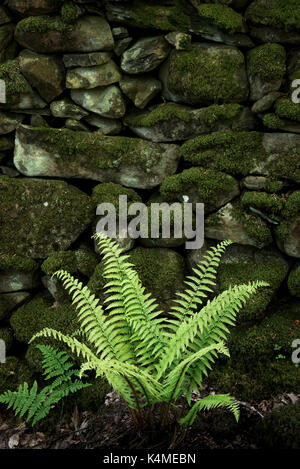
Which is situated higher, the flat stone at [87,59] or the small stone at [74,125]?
the flat stone at [87,59]

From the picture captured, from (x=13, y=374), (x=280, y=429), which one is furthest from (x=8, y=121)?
(x=280, y=429)

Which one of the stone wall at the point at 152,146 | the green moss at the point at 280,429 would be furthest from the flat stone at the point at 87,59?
the green moss at the point at 280,429

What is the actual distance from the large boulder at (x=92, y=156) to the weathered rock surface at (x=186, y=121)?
16 cm

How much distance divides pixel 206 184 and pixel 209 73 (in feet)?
4.22

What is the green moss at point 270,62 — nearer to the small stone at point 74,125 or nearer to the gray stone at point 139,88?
the gray stone at point 139,88

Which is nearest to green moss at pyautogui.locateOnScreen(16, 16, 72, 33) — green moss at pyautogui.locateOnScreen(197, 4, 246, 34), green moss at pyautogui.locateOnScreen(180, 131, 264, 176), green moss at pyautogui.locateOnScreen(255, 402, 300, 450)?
green moss at pyautogui.locateOnScreen(197, 4, 246, 34)

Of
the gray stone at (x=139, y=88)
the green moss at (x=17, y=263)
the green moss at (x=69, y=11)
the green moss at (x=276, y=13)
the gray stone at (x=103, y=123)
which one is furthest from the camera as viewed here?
the gray stone at (x=103, y=123)

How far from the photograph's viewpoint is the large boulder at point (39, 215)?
432cm

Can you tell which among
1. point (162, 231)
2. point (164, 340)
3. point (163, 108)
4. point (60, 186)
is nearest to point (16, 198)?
point (60, 186)

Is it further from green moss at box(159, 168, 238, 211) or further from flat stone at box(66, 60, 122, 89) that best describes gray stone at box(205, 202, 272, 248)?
flat stone at box(66, 60, 122, 89)

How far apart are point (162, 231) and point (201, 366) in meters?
1.75

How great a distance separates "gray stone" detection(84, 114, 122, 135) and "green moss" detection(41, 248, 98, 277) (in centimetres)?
153

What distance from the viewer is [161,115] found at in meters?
4.27
